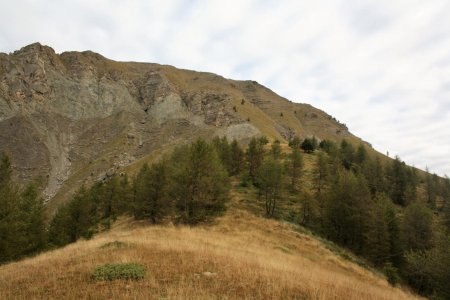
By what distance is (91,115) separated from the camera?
132750mm

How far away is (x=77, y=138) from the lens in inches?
4732

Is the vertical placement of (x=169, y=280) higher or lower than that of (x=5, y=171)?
lower

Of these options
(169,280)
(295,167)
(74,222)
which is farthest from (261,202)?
(169,280)

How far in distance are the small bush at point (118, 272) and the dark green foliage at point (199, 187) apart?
24416 mm

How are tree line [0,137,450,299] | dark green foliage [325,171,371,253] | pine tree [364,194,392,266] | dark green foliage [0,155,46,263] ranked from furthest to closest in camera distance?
1. dark green foliage [325,171,371,253]
2. pine tree [364,194,392,266]
3. tree line [0,137,450,299]
4. dark green foliage [0,155,46,263]

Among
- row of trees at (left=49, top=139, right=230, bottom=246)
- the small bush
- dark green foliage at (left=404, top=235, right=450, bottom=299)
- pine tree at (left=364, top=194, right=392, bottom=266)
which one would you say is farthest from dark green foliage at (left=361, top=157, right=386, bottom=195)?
the small bush

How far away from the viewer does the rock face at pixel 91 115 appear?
346ft

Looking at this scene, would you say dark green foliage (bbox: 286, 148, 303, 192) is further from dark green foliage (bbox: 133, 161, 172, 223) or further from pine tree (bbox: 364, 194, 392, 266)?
dark green foliage (bbox: 133, 161, 172, 223)

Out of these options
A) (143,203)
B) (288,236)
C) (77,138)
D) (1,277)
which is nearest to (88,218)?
(143,203)

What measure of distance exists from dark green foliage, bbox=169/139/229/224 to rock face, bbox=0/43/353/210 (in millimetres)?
67830

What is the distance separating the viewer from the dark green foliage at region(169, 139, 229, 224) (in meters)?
34.6

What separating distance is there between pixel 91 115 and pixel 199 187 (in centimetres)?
11369

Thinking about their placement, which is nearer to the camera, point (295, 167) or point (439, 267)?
point (439, 267)

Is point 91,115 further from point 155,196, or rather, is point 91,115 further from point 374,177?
point 374,177
